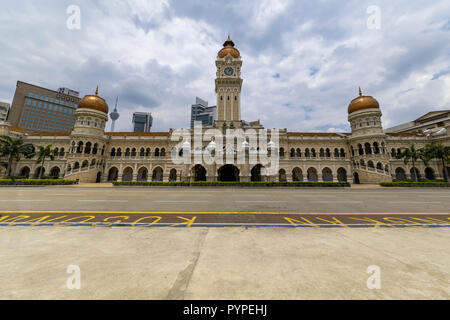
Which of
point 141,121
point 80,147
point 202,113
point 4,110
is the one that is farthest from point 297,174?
point 141,121

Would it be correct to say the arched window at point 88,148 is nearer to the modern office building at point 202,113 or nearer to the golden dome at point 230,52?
the golden dome at point 230,52

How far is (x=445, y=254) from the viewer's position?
10.7ft

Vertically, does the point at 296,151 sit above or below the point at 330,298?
above

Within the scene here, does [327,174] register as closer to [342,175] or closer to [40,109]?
[342,175]

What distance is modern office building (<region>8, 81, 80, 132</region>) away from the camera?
69688mm

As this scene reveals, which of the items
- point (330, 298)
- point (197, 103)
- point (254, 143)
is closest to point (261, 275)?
point (330, 298)

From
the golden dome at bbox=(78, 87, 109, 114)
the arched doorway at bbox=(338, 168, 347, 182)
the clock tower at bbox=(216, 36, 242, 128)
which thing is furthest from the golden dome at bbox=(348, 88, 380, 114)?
the golden dome at bbox=(78, 87, 109, 114)

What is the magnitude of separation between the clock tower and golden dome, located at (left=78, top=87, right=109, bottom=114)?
A: 965 inches

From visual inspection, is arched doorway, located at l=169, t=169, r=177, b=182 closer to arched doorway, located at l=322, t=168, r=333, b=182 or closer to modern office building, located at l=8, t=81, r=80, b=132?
arched doorway, located at l=322, t=168, r=333, b=182

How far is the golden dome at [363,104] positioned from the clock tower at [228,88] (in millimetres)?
24390

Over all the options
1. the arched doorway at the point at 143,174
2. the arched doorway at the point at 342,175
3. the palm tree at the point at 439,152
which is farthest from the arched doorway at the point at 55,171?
the palm tree at the point at 439,152

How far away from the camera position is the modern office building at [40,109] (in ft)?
229
